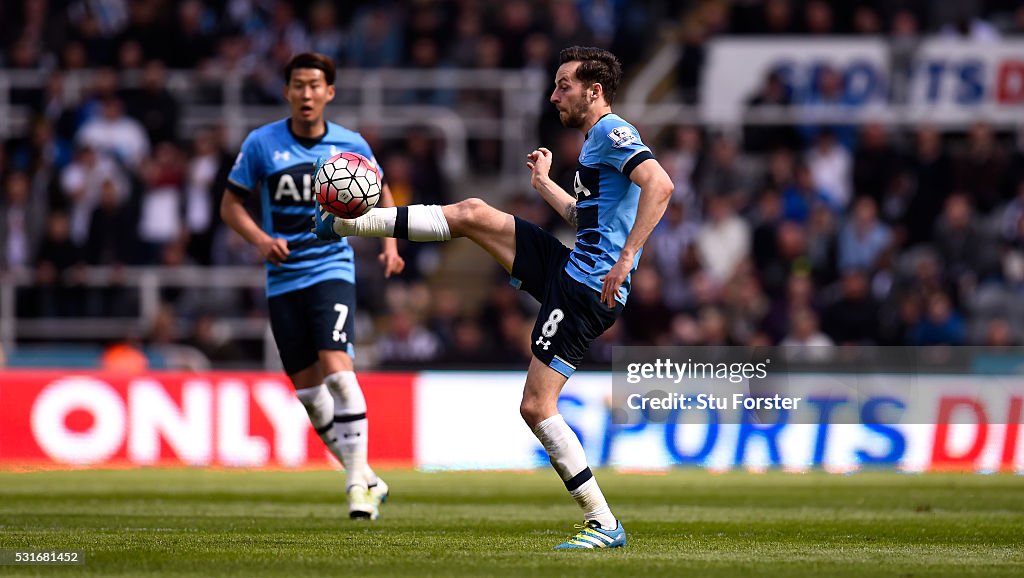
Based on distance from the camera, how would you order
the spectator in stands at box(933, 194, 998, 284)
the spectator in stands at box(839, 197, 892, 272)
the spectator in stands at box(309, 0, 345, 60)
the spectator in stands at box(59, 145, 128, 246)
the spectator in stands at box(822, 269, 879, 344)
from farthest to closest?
1. the spectator in stands at box(309, 0, 345, 60)
2. the spectator in stands at box(59, 145, 128, 246)
3. the spectator in stands at box(839, 197, 892, 272)
4. the spectator in stands at box(933, 194, 998, 284)
5. the spectator in stands at box(822, 269, 879, 344)

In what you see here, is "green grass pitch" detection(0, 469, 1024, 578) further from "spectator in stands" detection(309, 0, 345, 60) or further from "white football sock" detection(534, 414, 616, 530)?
"spectator in stands" detection(309, 0, 345, 60)

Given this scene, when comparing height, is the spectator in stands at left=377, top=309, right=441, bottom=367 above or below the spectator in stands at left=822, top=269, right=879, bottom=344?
below

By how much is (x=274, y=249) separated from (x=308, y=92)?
1059 mm

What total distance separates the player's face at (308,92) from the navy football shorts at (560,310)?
2.43 meters

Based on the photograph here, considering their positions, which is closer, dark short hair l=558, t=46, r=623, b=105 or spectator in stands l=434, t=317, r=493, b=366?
dark short hair l=558, t=46, r=623, b=105

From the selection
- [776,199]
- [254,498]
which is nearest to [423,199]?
[776,199]

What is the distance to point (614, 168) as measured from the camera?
821cm

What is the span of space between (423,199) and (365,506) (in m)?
9.80

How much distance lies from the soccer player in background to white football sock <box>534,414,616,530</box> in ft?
7.25

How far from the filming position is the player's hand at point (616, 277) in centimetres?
781

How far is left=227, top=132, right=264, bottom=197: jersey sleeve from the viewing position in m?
10.4

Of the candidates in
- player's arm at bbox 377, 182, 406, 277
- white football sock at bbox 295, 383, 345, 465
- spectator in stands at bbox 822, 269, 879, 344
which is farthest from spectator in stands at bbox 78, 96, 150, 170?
player's arm at bbox 377, 182, 406, 277

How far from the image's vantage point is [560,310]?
8.16 metres

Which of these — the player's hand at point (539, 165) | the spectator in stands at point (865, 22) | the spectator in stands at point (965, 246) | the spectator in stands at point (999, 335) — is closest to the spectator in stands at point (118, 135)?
the spectator in stands at point (865, 22)
